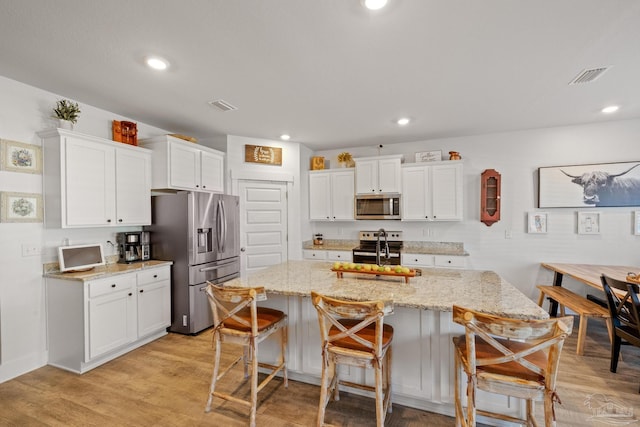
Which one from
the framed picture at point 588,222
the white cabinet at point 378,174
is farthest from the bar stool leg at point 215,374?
the framed picture at point 588,222

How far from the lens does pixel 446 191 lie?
4246 mm

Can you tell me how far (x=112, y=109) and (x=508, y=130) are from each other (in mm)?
5279

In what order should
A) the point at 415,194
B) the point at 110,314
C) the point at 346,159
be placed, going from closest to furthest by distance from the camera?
the point at 110,314, the point at 415,194, the point at 346,159

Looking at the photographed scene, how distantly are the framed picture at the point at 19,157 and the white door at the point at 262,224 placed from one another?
2.22 m

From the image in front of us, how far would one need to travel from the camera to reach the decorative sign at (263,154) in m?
4.33

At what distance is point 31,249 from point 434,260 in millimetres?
4714

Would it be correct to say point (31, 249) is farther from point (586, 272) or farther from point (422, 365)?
point (586, 272)

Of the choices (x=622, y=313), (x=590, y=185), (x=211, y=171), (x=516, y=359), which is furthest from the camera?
(x=211, y=171)

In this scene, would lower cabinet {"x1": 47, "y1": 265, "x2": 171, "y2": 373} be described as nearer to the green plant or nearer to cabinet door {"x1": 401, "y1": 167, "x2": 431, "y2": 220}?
the green plant

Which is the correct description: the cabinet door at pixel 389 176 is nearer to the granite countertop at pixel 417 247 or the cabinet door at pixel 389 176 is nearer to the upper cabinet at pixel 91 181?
the granite countertop at pixel 417 247

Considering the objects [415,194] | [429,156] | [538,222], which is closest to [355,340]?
[415,194]

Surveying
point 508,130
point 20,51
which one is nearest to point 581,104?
point 508,130

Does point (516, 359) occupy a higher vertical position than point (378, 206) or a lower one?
lower

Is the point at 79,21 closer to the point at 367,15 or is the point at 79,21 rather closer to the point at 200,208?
the point at 367,15
